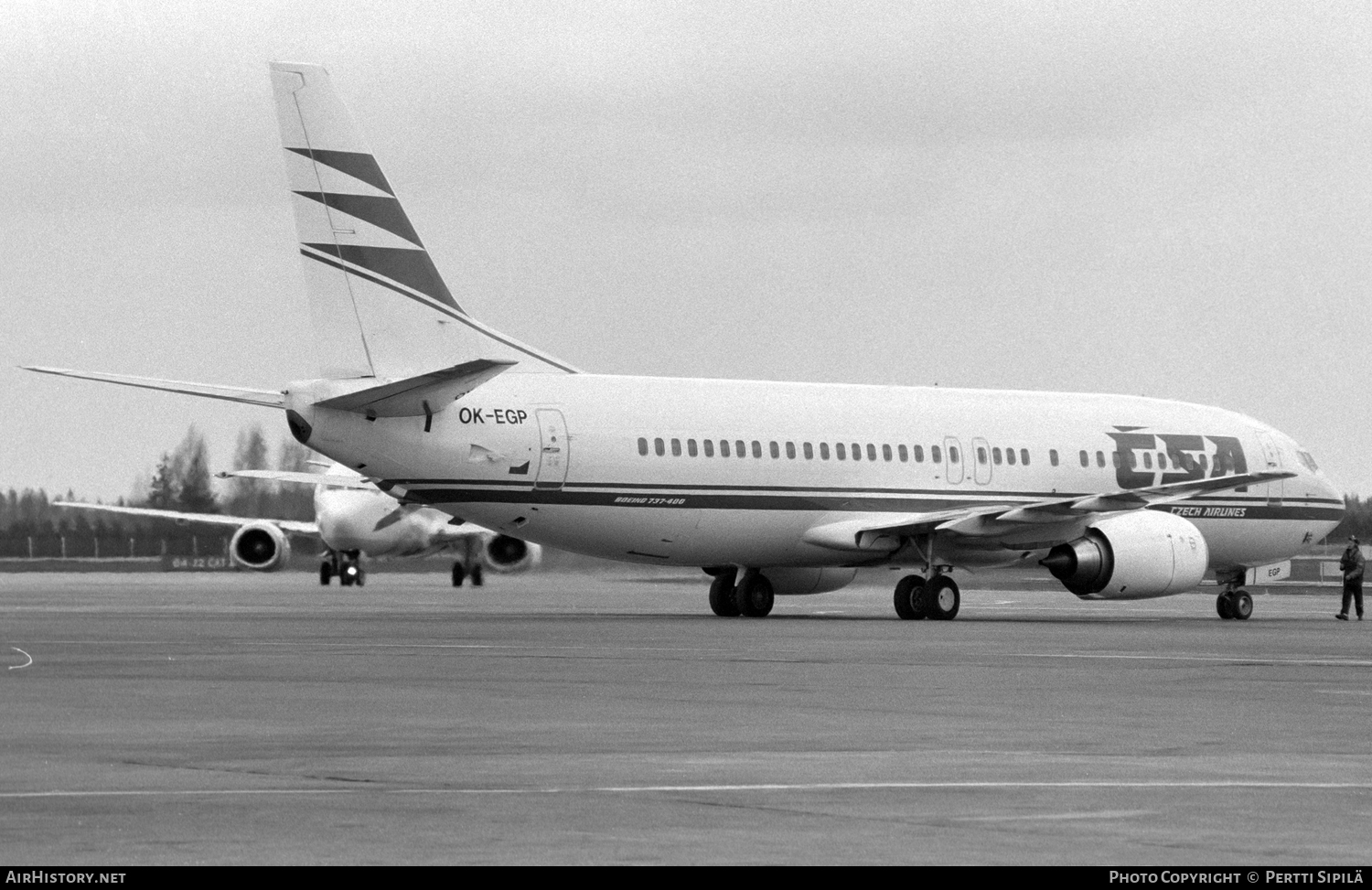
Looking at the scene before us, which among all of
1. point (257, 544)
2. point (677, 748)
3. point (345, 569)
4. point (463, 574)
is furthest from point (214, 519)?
point (677, 748)

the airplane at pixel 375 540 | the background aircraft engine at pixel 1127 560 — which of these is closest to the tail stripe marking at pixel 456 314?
the background aircraft engine at pixel 1127 560

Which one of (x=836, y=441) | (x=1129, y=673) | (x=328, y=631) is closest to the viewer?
(x=1129, y=673)

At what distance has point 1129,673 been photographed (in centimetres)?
2264

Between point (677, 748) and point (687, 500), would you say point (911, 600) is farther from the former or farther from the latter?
point (677, 748)

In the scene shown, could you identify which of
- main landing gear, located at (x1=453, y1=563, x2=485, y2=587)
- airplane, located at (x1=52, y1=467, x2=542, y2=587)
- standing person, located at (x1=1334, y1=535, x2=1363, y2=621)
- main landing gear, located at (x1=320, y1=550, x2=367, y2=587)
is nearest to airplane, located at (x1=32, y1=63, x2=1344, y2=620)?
standing person, located at (x1=1334, y1=535, x2=1363, y2=621)

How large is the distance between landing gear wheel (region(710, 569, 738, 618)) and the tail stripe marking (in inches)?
198

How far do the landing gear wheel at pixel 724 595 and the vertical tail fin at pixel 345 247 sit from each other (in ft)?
24.2

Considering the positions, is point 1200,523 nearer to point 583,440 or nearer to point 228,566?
point 583,440

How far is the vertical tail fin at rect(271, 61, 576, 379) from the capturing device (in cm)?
3484

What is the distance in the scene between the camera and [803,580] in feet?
136

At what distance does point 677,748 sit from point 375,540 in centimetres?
5804

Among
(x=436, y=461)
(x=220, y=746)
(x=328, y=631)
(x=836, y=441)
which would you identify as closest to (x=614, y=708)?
(x=220, y=746)

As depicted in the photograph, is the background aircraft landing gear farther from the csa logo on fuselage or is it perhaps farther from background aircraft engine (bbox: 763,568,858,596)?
background aircraft engine (bbox: 763,568,858,596)
